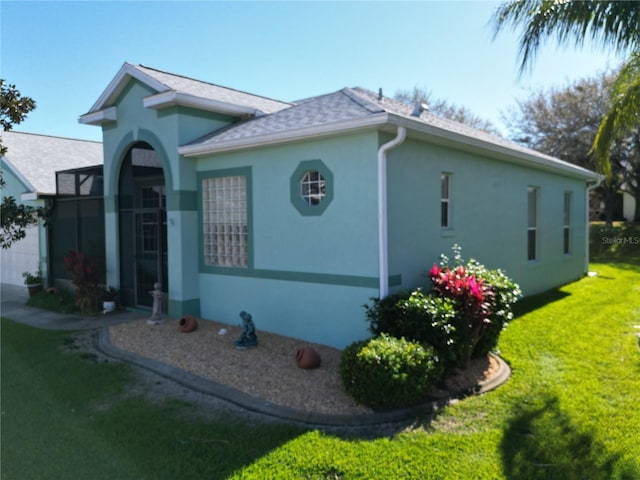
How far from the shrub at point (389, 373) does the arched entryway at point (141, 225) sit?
6.31 metres

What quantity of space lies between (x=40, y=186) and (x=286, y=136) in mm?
9418

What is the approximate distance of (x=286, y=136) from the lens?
7.86 metres

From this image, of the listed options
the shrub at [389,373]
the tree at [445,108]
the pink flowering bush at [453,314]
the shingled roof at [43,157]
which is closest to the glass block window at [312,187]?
the pink flowering bush at [453,314]

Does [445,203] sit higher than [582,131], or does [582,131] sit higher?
[582,131]

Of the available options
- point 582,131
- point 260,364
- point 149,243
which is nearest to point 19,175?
point 149,243

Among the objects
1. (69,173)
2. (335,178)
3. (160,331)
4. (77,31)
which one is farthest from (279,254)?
(69,173)

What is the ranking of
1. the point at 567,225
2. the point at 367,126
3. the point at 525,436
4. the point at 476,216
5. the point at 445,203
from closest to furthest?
the point at 525,436 → the point at 367,126 → the point at 445,203 → the point at 476,216 → the point at 567,225

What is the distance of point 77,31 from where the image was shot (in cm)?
911

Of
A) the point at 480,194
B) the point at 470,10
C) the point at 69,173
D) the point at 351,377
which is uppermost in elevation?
the point at 470,10

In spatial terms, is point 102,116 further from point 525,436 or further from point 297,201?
point 525,436

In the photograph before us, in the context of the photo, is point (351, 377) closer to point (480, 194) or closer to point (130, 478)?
point (130, 478)

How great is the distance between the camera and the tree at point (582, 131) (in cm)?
2445

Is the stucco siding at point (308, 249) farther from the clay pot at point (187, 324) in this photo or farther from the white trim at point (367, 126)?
the clay pot at point (187, 324)

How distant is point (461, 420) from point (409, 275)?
2.96m
